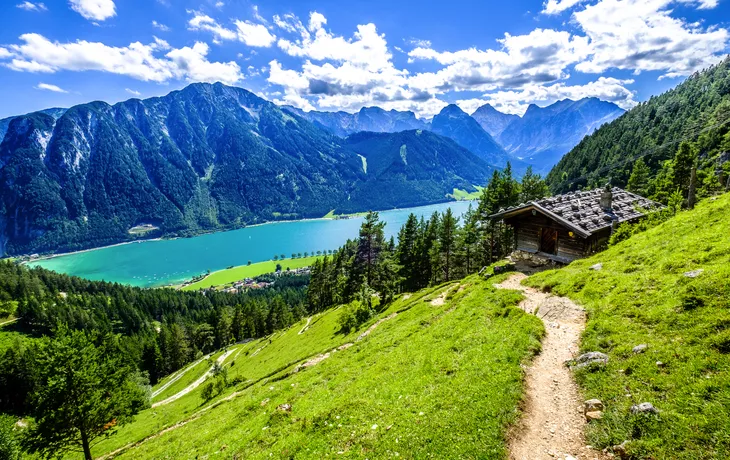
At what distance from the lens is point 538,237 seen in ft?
104

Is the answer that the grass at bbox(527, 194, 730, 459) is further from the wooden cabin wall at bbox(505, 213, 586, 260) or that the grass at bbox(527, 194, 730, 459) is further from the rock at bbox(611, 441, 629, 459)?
the wooden cabin wall at bbox(505, 213, 586, 260)

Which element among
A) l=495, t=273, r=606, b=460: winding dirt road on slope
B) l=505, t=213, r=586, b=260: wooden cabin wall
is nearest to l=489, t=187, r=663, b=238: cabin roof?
l=505, t=213, r=586, b=260: wooden cabin wall

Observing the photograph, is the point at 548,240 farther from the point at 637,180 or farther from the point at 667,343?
the point at 637,180

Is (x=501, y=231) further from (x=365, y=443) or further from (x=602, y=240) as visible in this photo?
(x=365, y=443)

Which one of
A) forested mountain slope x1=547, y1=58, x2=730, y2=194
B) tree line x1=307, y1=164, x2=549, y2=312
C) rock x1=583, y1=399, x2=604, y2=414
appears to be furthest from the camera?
forested mountain slope x1=547, y1=58, x2=730, y2=194

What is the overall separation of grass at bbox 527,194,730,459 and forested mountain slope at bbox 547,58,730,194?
107m

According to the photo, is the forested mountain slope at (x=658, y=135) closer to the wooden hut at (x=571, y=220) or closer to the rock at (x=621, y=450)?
the wooden hut at (x=571, y=220)

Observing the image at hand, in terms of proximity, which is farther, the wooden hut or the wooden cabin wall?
the wooden cabin wall

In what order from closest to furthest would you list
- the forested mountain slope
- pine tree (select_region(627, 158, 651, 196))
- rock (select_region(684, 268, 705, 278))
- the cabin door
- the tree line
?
rock (select_region(684, 268, 705, 278))
the cabin door
the tree line
pine tree (select_region(627, 158, 651, 196))
the forested mountain slope

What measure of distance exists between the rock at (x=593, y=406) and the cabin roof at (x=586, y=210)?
20.4 meters

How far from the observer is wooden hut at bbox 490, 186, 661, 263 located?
92.0ft

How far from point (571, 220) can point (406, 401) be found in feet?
78.3

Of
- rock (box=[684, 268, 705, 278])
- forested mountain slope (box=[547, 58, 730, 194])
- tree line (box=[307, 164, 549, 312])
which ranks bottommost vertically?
tree line (box=[307, 164, 549, 312])

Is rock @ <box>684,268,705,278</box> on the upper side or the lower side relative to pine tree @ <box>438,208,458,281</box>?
upper
